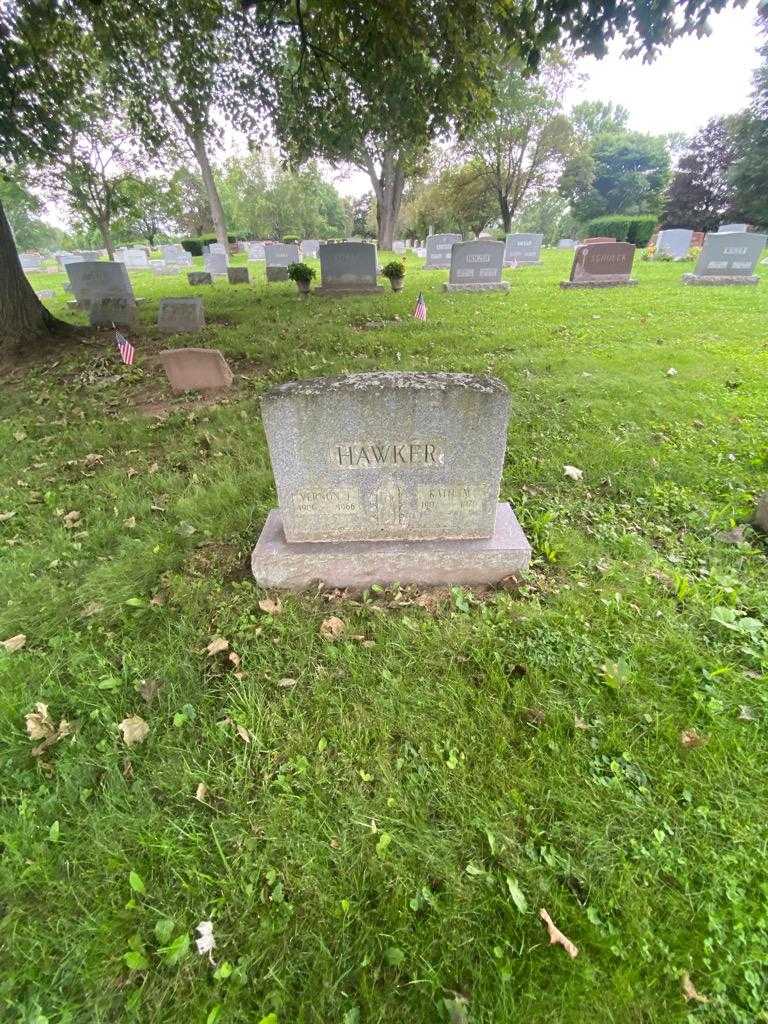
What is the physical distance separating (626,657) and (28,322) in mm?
10483

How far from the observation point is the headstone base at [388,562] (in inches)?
112

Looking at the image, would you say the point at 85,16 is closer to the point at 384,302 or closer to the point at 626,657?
the point at 384,302

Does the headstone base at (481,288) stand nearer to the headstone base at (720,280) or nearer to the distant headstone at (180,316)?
the headstone base at (720,280)

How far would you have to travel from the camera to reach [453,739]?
2041 mm

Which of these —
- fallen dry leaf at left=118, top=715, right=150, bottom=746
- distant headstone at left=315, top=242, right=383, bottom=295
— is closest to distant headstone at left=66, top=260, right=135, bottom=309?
distant headstone at left=315, top=242, right=383, bottom=295

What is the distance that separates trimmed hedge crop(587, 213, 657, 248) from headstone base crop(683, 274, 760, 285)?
1914 cm

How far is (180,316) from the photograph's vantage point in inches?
345

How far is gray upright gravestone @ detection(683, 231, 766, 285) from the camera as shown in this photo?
40.0 ft

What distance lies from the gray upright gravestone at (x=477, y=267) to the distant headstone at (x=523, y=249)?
9110 millimetres

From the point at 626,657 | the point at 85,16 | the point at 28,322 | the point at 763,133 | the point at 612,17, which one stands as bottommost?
the point at 626,657

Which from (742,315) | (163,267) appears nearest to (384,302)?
(742,315)

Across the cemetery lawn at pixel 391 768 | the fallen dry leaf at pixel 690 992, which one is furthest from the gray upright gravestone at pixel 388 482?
the fallen dry leaf at pixel 690 992

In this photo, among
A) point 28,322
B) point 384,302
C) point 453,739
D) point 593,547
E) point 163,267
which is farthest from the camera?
point 163,267

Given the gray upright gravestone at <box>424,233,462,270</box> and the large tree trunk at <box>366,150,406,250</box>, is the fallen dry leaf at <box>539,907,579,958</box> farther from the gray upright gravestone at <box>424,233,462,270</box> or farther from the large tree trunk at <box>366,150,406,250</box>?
the large tree trunk at <box>366,150,406,250</box>
